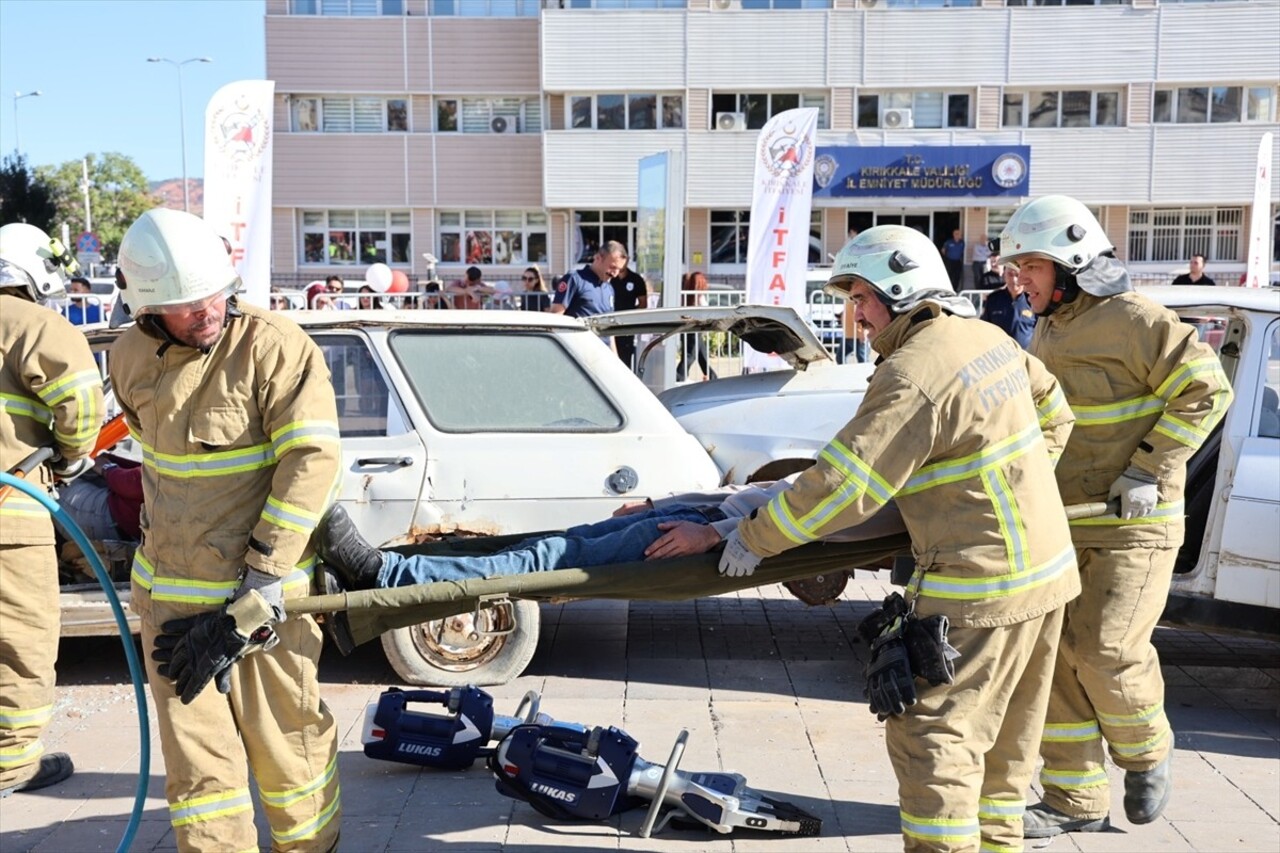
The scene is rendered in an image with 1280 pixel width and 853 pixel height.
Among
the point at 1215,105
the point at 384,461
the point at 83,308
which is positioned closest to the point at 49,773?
the point at 384,461

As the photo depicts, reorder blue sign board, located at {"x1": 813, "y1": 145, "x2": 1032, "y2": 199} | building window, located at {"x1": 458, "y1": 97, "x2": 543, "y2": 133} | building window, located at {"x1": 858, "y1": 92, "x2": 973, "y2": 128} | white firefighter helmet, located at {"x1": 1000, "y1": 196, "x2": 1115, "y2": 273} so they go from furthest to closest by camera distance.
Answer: building window, located at {"x1": 458, "y1": 97, "x2": 543, "y2": 133} < building window, located at {"x1": 858, "y1": 92, "x2": 973, "y2": 128} < blue sign board, located at {"x1": 813, "y1": 145, "x2": 1032, "y2": 199} < white firefighter helmet, located at {"x1": 1000, "y1": 196, "x2": 1115, "y2": 273}

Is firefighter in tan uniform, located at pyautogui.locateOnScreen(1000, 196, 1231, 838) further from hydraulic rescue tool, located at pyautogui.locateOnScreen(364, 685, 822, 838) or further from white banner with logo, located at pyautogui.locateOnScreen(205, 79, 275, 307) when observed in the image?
white banner with logo, located at pyautogui.locateOnScreen(205, 79, 275, 307)

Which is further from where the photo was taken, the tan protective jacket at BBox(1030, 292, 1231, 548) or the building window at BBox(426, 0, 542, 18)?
the building window at BBox(426, 0, 542, 18)

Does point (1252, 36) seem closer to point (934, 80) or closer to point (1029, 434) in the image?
point (934, 80)

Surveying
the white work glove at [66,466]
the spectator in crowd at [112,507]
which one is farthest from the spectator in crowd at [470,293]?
the white work glove at [66,466]

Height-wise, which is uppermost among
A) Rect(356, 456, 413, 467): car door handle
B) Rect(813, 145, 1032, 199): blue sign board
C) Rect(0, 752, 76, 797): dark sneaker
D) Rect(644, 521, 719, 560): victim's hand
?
Rect(813, 145, 1032, 199): blue sign board

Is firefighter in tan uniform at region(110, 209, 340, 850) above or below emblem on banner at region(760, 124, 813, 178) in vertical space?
below

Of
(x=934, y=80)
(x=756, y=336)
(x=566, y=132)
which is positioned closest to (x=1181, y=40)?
(x=934, y=80)

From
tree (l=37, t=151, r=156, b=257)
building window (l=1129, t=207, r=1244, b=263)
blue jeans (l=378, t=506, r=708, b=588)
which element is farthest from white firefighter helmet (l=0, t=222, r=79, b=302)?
tree (l=37, t=151, r=156, b=257)

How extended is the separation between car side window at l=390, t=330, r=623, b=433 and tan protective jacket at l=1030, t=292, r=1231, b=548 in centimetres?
218

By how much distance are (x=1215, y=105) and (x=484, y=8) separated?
2035 centimetres

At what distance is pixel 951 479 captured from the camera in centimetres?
332

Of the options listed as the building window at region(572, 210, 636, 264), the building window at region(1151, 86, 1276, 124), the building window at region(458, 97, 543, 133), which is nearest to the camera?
the building window at region(1151, 86, 1276, 124)

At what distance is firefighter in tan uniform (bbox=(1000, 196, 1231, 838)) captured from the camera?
4137 mm
